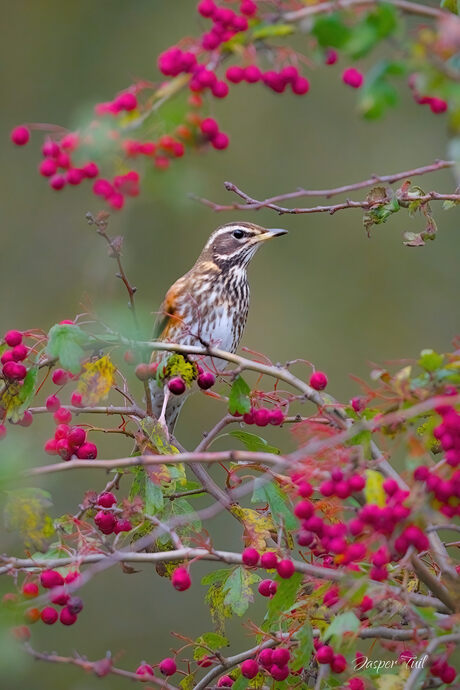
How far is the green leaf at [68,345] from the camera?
226 centimetres

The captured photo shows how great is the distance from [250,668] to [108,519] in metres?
0.47

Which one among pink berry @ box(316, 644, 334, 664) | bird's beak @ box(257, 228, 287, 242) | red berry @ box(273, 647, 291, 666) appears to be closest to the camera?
pink berry @ box(316, 644, 334, 664)

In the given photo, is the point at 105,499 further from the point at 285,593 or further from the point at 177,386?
the point at 285,593

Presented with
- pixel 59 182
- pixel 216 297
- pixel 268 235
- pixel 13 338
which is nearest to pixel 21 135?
pixel 59 182

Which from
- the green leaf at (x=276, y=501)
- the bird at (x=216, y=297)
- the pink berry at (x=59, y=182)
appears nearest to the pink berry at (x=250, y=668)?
the green leaf at (x=276, y=501)

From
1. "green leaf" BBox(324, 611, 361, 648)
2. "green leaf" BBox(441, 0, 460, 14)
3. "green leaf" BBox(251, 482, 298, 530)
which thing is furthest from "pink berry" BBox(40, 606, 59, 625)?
"green leaf" BBox(441, 0, 460, 14)

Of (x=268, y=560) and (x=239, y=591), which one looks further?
(x=239, y=591)

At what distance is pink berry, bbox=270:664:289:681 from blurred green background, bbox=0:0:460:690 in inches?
203

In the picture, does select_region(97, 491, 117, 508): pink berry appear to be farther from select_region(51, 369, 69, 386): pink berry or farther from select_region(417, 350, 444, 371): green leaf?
select_region(417, 350, 444, 371): green leaf

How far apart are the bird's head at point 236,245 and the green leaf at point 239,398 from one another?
89.5 inches

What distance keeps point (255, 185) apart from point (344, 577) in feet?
22.5

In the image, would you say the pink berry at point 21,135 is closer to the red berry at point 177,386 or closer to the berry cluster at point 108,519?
the red berry at point 177,386

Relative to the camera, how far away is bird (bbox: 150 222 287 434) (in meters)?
4.38

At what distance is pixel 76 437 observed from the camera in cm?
261
